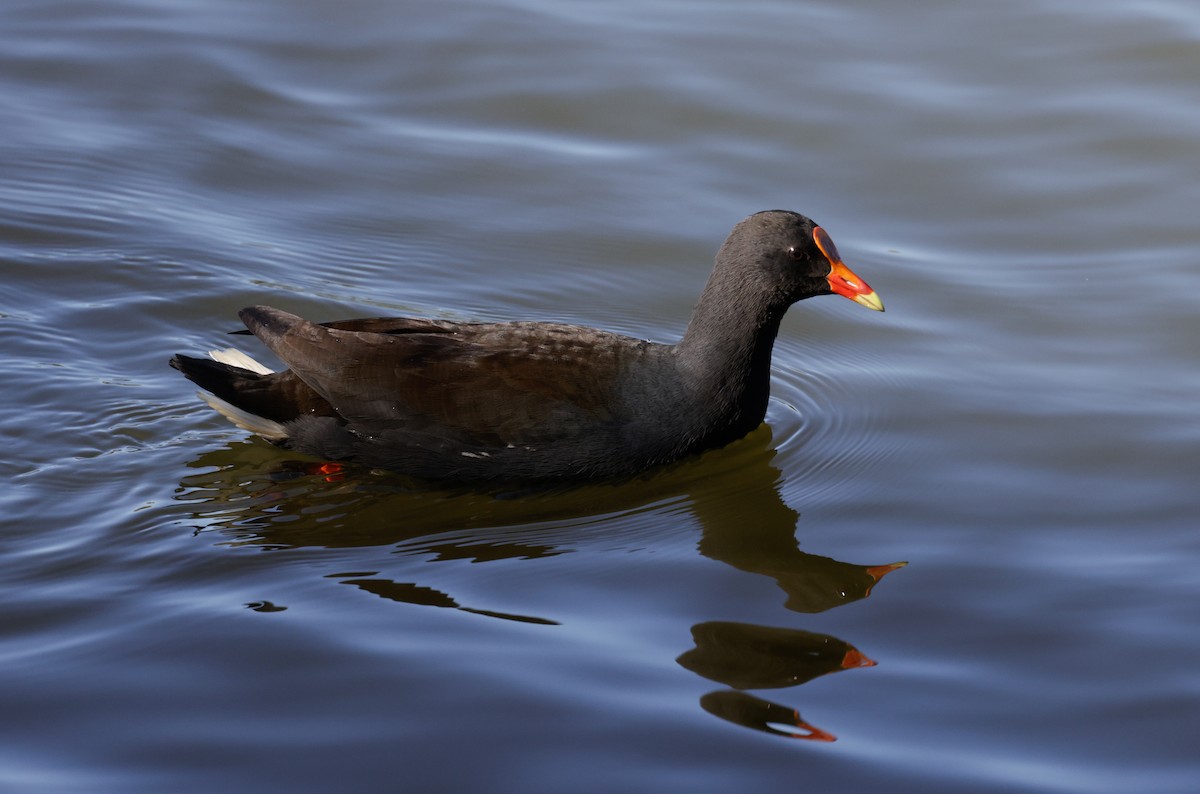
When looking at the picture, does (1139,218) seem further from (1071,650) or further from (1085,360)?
(1071,650)

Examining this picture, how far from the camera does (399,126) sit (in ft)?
31.7

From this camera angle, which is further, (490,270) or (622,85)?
(622,85)

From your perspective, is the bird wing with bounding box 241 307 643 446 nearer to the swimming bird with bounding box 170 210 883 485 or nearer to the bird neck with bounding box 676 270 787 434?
the swimming bird with bounding box 170 210 883 485

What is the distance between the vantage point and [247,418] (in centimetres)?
635

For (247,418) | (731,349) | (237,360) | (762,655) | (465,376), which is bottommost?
(762,655)

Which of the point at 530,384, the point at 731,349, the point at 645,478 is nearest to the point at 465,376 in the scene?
the point at 530,384

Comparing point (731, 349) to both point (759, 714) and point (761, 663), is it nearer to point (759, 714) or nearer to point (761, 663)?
point (761, 663)

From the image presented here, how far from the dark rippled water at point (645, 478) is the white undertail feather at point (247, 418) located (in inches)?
6.9

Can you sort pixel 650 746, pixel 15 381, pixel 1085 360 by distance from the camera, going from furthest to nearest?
pixel 1085 360, pixel 15 381, pixel 650 746

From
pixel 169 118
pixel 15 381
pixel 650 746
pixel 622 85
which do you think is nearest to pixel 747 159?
pixel 622 85

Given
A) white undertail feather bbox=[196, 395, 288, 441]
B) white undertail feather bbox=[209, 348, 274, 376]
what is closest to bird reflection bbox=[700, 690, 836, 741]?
white undertail feather bbox=[196, 395, 288, 441]

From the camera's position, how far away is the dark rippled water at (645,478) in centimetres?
447

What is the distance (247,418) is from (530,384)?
1.21 metres

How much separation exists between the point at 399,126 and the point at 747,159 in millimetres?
2188
